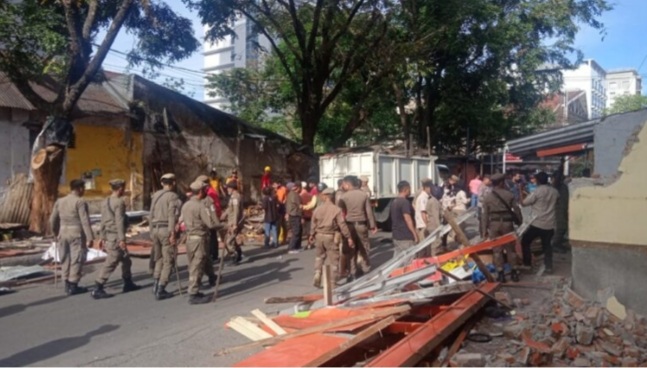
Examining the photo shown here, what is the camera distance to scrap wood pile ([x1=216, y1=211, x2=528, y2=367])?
5.17m

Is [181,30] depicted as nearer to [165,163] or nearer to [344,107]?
[165,163]

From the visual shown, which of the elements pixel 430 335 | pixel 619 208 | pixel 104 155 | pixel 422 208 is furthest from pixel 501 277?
pixel 104 155

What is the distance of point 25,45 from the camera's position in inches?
506

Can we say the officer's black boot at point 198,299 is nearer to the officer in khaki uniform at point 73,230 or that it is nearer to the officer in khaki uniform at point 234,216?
the officer in khaki uniform at point 73,230

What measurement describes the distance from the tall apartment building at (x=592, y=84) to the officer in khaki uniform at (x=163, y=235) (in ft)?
242

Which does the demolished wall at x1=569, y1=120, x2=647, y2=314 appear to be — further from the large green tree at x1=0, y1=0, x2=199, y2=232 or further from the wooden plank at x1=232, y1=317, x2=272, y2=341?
the large green tree at x1=0, y1=0, x2=199, y2=232

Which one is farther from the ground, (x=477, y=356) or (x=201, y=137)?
(x=201, y=137)

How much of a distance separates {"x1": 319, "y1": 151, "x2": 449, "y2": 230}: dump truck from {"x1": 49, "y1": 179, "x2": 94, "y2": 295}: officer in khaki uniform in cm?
876

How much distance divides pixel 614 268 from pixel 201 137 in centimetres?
1540

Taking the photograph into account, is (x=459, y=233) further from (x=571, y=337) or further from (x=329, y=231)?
(x=329, y=231)

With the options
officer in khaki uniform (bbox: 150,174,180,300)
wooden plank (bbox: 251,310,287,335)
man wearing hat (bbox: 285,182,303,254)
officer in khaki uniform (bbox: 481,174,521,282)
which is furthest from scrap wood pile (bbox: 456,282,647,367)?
man wearing hat (bbox: 285,182,303,254)

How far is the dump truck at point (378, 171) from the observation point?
649 inches

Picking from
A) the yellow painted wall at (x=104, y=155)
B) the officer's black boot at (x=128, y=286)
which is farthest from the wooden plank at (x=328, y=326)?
the yellow painted wall at (x=104, y=155)

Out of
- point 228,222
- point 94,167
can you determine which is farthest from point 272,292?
point 94,167
